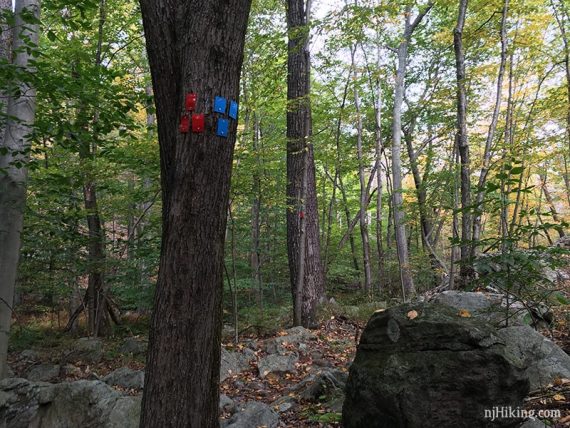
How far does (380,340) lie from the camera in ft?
10.8

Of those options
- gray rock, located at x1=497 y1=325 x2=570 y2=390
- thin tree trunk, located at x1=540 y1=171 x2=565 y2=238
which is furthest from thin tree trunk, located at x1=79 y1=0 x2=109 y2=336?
thin tree trunk, located at x1=540 y1=171 x2=565 y2=238

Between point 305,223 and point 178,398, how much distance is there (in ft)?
16.6

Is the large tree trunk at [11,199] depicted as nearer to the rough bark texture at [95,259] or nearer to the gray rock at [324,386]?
the rough bark texture at [95,259]

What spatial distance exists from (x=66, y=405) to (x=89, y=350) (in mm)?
3625

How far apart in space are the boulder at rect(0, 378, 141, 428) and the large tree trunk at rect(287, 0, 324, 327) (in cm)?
364

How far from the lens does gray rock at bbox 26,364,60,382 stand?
6.69 meters

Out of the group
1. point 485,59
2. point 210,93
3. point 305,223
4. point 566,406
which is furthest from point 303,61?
point 485,59

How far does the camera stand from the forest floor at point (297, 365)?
10.9 ft

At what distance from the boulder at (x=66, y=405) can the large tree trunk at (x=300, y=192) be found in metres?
3.64

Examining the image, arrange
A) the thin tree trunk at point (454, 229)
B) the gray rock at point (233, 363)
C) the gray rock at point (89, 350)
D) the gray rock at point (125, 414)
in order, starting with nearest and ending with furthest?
1. the gray rock at point (125, 414)
2. the gray rock at point (233, 363)
3. the thin tree trunk at point (454, 229)
4. the gray rock at point (89, 350)

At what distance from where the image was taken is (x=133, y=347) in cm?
771

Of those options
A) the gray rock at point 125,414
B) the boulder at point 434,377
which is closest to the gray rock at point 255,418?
the boulder at point 434,377

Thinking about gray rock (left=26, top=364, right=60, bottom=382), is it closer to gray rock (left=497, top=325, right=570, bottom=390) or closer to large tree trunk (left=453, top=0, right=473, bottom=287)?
gray rock (left=497, top=325, right=570, bottom=390)

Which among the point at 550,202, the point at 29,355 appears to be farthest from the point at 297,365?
the point at 550,202
